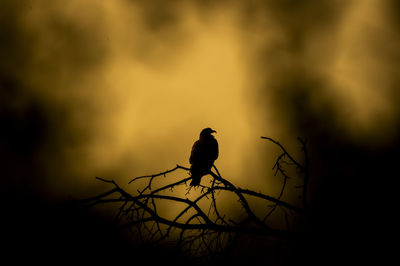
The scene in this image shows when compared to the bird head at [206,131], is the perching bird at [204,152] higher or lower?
lower


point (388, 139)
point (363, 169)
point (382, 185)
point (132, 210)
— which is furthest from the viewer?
point (388, 139)

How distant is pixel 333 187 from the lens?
22.6 metres

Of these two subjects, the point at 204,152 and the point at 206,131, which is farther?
the point at 206,131

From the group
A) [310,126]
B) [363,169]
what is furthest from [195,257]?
[310,126]

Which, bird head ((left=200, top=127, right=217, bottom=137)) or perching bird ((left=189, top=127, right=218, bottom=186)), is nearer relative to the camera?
perching bird ((left=189, top=127, right=218, bottom=186))

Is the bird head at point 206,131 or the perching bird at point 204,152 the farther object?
the bird head at point 206,131

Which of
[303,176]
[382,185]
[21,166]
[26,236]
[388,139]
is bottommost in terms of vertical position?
[26,236]

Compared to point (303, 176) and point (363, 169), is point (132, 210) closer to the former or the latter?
point (303, 176)

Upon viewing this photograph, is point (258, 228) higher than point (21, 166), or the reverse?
point (21, 166)

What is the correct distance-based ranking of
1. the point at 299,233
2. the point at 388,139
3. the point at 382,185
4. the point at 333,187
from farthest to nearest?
the point at 388,139, the point at 333,187, the point at 382,185, the point at 299,233

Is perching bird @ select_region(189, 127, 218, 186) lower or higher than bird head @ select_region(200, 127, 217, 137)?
lower

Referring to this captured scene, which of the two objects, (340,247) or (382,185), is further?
(382,185)

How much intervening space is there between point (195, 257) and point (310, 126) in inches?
1120

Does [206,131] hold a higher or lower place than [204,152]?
higher
